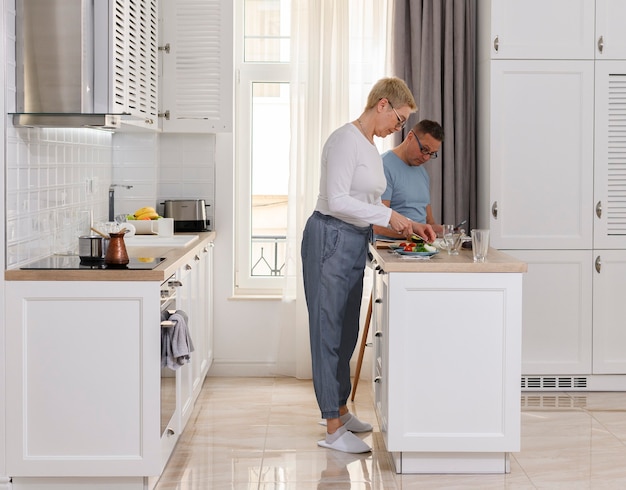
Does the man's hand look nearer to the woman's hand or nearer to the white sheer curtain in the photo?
the woman's hand

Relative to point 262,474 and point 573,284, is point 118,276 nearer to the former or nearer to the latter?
point 262,474

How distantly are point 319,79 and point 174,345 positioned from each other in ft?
8.14

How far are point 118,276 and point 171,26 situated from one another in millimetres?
2370

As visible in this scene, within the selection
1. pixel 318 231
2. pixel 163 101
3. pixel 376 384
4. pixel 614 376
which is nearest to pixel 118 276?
pixel 318 231

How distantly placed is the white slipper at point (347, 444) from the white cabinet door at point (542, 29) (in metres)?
2.30

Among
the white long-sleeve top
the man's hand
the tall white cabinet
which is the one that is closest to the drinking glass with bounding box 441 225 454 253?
the man's hand

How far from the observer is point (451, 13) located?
207 inches

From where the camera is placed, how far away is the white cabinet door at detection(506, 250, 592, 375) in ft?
16.6

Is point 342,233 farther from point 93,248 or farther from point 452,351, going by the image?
point 93,248

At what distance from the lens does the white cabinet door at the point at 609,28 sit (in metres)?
4.98

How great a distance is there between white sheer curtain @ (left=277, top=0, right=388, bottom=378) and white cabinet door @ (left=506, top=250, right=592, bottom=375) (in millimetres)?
1282

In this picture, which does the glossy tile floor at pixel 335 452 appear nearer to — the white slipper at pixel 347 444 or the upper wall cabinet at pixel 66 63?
the white slipper at pixel 347 444

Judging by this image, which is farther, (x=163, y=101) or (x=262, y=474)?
(x=163, y=101)

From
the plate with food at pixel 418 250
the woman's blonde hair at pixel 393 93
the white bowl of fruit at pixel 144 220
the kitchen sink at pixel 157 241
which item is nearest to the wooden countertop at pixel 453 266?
the plate with food at pixel 418 250
